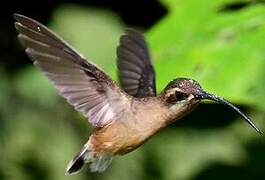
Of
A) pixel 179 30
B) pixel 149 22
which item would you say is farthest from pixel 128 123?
pixel 149 22

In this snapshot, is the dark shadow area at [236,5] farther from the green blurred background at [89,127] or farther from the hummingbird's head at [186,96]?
the hummingbird's head at [186,96]

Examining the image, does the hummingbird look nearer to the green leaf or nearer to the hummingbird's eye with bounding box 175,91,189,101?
the hummingbird's eye with bounding box 175,91,189,101

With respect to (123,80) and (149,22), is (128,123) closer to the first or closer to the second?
(123,80)

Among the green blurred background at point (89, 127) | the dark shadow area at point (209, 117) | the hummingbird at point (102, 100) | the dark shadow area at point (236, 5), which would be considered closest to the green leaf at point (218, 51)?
the dark shadow area at point (236, 5)

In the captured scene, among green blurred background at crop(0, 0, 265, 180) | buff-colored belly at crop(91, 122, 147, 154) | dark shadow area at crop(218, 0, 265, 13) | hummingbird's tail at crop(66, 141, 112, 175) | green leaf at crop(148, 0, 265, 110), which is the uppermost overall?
dark shadow area at crop(218, 0, 265, 13)

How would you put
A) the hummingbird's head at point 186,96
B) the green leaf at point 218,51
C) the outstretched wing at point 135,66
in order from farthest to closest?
1. the green leaf at point 218,51
2. the outstretched wing at point 135,66
3. the hummingbird's head at point 186,96

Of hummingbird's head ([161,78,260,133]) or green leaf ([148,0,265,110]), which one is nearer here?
hummingbird's head ([161,78,260,133])

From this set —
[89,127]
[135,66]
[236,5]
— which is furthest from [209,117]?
[135,66]

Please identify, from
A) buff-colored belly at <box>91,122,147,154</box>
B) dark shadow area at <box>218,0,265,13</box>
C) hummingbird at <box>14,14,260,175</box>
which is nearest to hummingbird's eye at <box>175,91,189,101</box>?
hummingbird at <box>14,14,260,175</box>
